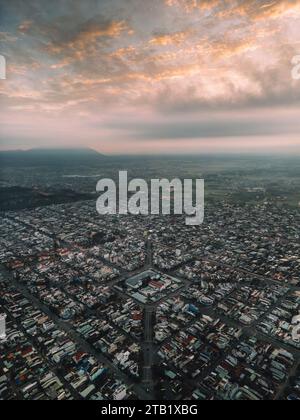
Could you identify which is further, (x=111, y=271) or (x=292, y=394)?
(x=111, y=271)

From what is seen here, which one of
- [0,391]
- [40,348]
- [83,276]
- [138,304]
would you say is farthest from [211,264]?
[0,391]

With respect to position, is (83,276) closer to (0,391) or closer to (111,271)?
(111,271)

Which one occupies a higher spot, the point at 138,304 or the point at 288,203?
the point at 288,203

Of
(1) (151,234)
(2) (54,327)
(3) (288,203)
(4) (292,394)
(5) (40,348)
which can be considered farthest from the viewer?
(3) (288,203)

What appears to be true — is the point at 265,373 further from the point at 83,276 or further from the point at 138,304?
the point at 83,276

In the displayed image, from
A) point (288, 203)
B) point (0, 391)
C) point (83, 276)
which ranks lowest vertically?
point (0, 391)

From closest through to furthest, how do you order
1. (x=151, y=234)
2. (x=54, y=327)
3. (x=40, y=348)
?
(x=40, y=348) → (x=54, y=327) → (x=151, y=234)
